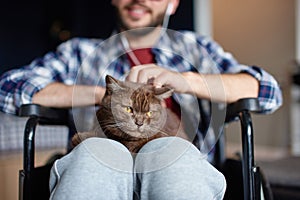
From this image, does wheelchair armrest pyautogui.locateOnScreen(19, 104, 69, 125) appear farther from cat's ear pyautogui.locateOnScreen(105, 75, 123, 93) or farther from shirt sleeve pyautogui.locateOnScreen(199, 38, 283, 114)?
shirt sleeve pyautogui.locateOnScreen(199, 38, 283, 114)

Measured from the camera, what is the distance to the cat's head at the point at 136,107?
73 centimetres

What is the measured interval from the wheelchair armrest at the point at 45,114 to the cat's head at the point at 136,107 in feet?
0.66

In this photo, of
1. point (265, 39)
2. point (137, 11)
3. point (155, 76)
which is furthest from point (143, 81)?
point (265, 39)

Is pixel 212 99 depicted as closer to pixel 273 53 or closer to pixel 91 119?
pixel 91 119

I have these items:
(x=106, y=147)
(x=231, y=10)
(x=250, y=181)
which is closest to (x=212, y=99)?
(x=250, y=181)

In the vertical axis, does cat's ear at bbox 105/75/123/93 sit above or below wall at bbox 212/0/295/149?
below

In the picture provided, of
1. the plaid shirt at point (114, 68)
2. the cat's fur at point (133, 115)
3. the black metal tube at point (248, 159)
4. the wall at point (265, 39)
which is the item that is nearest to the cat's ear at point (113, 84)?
the cat's fur at point (133, 115)

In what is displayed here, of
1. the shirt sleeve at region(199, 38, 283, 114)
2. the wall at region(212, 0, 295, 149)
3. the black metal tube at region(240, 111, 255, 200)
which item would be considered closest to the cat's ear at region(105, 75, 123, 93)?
the black metal tube at region(240, 111, 255, 200)

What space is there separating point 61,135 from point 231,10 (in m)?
2.23

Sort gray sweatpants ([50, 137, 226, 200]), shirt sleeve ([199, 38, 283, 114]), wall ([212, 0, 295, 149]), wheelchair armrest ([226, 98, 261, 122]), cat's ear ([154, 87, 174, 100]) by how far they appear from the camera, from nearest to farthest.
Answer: gray sweatpants ([50, 137, 226, 200]) < cat's ear ([154, 87, 174, 100]) < wheelchair armrest ([226, 98, 261, 122]) < shirt sleeve ([199, 38, 283, 114]) < wall ([212, 0, 295, 149])

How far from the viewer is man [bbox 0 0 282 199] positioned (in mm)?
656

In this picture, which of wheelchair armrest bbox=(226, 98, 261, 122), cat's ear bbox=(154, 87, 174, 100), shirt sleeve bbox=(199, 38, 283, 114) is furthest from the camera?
shirt sleeve bbox=(199, 38, 283, 114)

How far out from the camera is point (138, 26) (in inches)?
39.7

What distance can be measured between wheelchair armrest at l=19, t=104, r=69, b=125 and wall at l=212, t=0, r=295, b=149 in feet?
10.4
